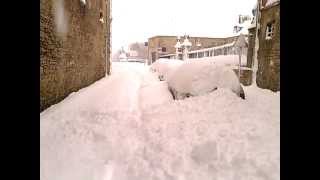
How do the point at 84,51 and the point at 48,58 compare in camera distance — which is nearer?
the point at 48,58

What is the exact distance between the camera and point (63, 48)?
8180 mm

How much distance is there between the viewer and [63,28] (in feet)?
26.7

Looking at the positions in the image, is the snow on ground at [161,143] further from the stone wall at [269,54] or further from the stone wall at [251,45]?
the stone wall at [251,45]

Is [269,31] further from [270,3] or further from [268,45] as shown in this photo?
[270,3]

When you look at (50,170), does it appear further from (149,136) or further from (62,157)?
(149,136)

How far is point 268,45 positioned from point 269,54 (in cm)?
43

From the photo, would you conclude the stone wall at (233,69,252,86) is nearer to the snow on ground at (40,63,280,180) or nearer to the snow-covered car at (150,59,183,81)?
the snow-covered car at (150,59,183,81)

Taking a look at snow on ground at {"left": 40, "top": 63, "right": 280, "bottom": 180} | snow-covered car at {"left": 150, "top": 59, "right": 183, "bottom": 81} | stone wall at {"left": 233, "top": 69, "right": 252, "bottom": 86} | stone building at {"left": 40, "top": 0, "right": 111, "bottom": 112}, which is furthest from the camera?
snow-covered car at {"left": 150, "top": 59, "right": 183, "bottom": 81}

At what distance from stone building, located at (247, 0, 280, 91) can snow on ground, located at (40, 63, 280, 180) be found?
209 inches

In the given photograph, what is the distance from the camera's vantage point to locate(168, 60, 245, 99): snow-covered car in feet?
27.1

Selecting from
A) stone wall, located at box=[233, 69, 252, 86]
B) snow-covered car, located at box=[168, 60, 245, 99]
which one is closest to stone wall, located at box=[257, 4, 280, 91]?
stone wall, located at box=[233, 69, 252, 86]

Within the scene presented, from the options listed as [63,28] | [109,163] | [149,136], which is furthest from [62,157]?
[63,28]
